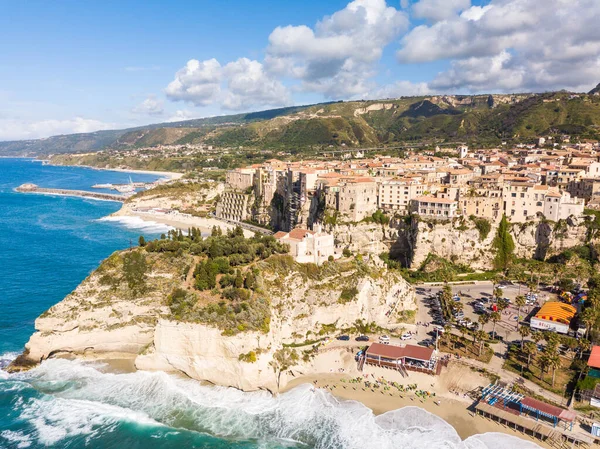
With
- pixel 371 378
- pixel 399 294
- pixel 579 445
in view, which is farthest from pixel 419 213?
pixel 579 445

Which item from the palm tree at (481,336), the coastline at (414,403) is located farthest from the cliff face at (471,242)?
the coastline at (414,403)

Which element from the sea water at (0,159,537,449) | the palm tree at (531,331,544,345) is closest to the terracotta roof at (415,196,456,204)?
the palm tree at (531,331,544,345)

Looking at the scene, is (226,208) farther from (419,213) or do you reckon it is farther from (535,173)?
(535,173)

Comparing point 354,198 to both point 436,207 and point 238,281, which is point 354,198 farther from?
point 238,281

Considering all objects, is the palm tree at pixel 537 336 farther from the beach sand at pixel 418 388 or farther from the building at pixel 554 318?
the beach sand at pixel 418 388

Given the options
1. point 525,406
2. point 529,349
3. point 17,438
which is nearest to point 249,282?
point 17,438

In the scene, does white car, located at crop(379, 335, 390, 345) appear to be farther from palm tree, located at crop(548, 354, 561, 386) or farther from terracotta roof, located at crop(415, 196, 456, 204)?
terracotta roof, located at crop(415, 196, 456, 204)
